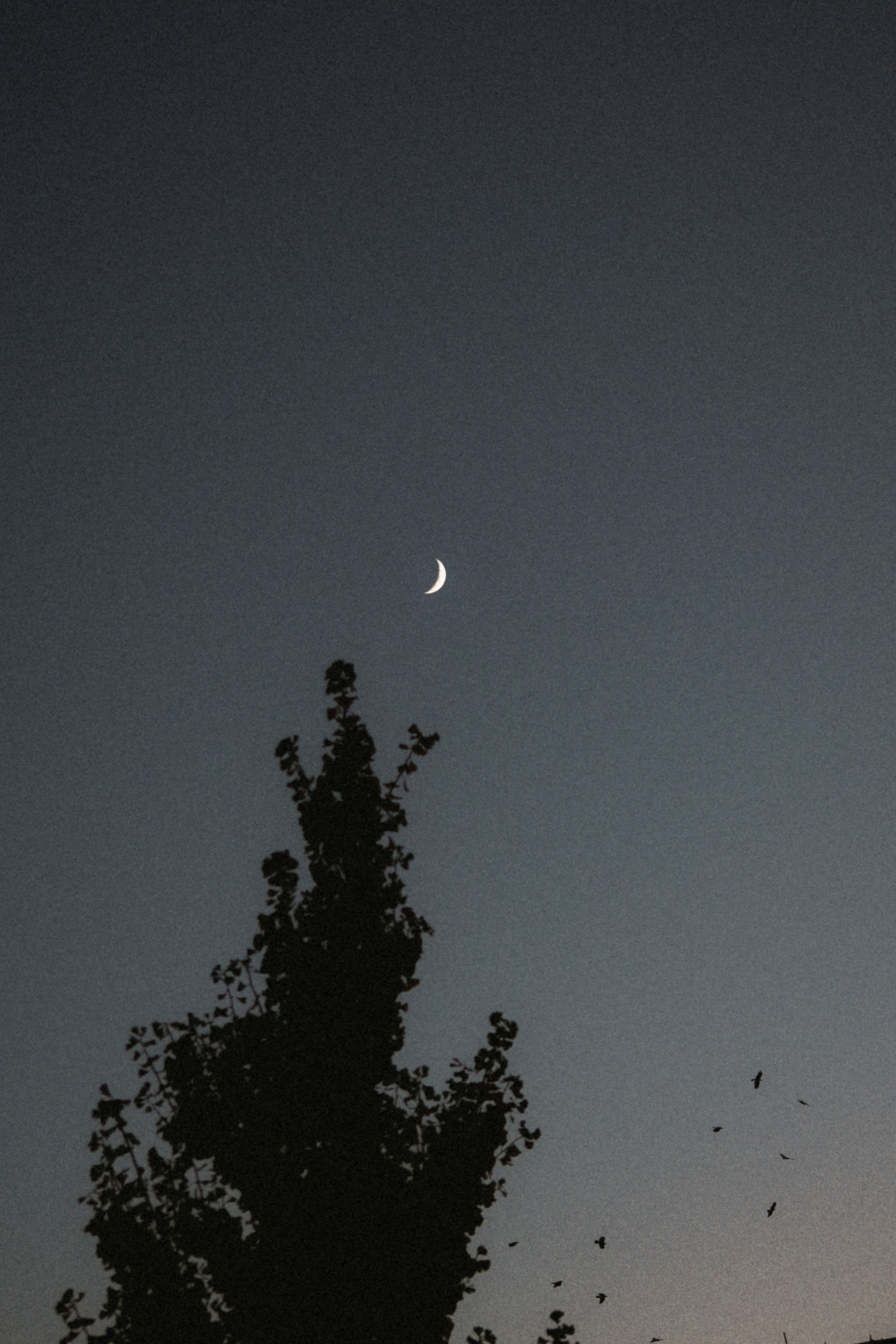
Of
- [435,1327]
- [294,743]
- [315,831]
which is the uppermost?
[294,743]

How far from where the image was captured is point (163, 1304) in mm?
10195

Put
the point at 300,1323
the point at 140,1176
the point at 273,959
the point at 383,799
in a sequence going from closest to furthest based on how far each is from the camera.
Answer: the point at 300,1323 → the point at 140,1176 → the point at 273,959 → the point at 383,799

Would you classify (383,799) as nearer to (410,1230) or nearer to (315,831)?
(315,831)

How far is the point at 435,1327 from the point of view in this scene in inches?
407

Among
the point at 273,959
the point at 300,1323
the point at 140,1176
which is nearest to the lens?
the point at 300,1323

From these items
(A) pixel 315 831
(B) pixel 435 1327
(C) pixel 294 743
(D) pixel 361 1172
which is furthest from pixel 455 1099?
(C) pixel 294 743

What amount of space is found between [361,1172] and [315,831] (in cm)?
347

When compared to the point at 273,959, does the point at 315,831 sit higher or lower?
higher

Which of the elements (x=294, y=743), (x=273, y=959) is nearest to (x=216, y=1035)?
(x=273, y=959)

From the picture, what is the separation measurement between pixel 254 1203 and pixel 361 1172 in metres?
1.06

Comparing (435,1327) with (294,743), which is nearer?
(435,1327)

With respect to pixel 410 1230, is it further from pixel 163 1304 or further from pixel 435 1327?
pixel 163 1304

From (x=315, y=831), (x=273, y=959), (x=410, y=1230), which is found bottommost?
(x=410, y=1230)

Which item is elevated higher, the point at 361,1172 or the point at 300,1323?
the point at 361,1172
